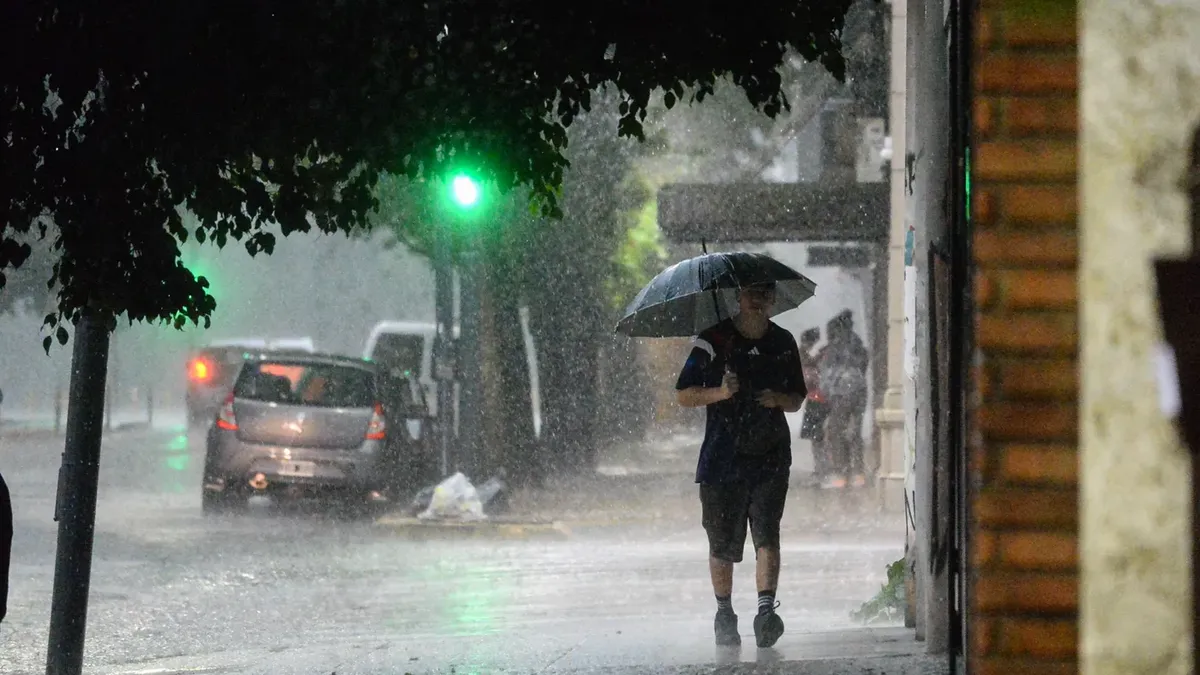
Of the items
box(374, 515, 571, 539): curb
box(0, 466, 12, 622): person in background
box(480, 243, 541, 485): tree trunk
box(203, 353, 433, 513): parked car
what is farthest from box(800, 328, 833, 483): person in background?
box(0, 466, 12, 622): person in background

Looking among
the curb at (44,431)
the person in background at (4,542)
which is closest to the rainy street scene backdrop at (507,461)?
the curb at (44,431)

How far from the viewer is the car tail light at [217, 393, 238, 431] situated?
52.0 ft

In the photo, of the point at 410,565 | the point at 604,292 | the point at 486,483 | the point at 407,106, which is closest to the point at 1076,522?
the point at 407,106

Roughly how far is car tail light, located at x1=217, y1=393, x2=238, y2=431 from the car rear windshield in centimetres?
13

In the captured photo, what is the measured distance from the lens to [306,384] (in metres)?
16.1

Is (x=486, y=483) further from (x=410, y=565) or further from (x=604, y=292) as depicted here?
(x=604, y=292)

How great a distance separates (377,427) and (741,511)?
9.21 meters

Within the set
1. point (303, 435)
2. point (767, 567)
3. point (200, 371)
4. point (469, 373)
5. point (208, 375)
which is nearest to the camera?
point (767, 567)

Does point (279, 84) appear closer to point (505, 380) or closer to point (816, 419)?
point (816, 419)

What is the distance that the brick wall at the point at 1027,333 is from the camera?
294 cm

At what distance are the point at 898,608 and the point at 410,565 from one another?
16.3 ft

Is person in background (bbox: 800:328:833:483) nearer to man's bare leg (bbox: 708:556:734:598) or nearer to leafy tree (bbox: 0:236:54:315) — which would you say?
man's bare leg (bbox: 708:556:734:598)

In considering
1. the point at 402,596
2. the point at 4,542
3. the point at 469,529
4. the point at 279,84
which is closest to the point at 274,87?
the point at 279,84

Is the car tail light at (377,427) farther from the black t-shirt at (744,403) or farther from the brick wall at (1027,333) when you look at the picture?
the brick wall at (1027,333)
